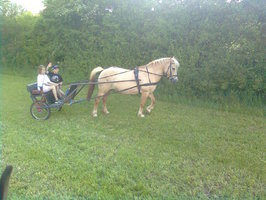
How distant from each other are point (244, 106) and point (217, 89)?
1069 millimetres

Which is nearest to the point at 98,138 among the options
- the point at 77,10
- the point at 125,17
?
the point at 125,17

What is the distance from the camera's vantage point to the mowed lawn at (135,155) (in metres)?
3.15

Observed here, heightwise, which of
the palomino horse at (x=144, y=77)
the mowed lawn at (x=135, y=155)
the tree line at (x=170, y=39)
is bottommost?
the mowed lawn at (x=135, y=155)

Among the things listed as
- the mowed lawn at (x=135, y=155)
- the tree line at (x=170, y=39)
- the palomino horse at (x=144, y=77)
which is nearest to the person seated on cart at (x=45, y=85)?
the mowed lawn at (x=135, y=155)

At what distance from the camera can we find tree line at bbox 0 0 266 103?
702 centimetres

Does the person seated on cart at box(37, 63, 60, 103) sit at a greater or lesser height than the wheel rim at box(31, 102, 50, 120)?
greater

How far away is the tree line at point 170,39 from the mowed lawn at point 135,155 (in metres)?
1.42

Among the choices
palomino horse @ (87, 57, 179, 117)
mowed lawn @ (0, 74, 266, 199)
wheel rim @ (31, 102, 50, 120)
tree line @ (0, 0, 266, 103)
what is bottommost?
mowed lawn @ (0, 74, 266, 199)

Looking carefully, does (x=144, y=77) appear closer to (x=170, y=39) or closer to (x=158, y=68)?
(x=158, y=68)

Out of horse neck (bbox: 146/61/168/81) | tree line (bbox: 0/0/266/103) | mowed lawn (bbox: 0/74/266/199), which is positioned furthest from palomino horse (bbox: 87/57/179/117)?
tree line (bbox: 0/0/266/103)

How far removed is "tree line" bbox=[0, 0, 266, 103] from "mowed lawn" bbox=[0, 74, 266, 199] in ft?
4.66

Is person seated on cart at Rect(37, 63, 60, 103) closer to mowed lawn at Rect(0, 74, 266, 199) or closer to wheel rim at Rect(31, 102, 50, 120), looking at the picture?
wheel rim at Rect(31, 102, 50, 120)

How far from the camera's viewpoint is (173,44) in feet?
27.5

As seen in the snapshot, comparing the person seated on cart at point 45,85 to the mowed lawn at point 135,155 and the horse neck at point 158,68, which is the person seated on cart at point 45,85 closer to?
the mowed lawn at point 135,155
